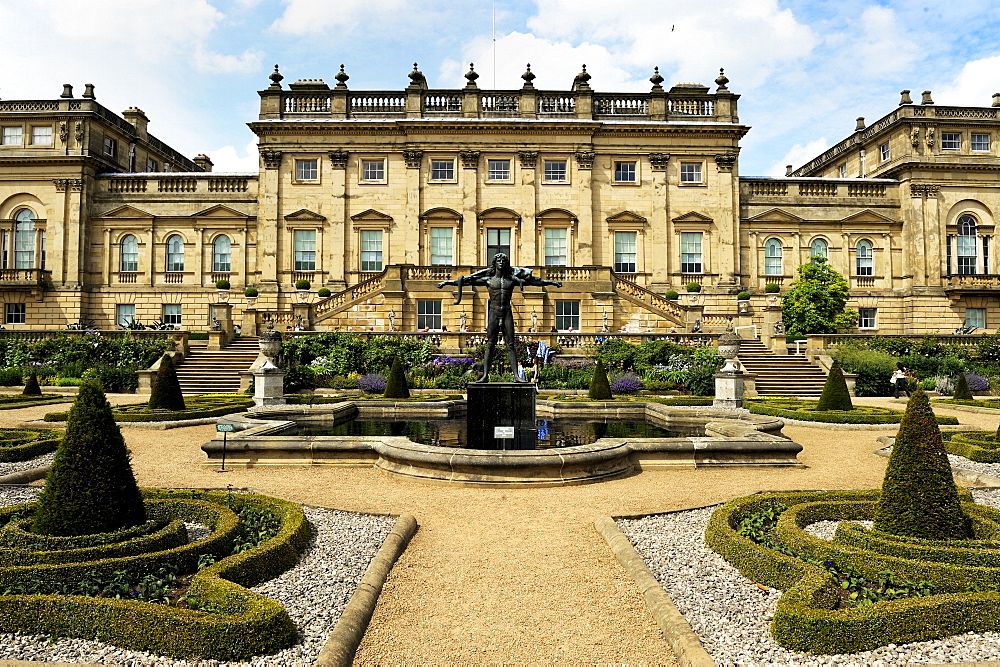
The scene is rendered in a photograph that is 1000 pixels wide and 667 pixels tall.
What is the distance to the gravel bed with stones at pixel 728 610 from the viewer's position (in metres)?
4.05

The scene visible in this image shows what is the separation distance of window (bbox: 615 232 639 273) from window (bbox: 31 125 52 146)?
3326 centimetres

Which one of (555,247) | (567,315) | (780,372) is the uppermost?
(555,247)

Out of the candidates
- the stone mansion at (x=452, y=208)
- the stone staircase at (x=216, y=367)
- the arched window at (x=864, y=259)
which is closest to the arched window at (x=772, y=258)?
the stone mansion at (x=452, y=208)

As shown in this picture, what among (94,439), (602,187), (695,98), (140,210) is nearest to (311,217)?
(140,210)

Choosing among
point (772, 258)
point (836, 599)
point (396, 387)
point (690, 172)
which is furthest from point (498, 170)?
point (836, 599)

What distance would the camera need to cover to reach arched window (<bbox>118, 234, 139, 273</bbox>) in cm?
3719

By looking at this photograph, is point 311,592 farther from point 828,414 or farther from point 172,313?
point 172,313

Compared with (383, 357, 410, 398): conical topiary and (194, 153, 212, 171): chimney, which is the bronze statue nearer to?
(383, 357, 410, 398): conical topiary

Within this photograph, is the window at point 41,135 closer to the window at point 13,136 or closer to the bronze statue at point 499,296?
the window at point 13,136

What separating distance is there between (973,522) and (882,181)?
38.5 m

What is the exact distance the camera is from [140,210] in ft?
122

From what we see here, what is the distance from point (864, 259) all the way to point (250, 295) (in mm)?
35077

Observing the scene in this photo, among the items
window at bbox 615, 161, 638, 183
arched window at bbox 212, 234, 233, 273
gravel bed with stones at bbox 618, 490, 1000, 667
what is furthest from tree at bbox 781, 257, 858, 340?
arched window at bbox 212, 234, 233, 273

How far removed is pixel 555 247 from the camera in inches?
1448
